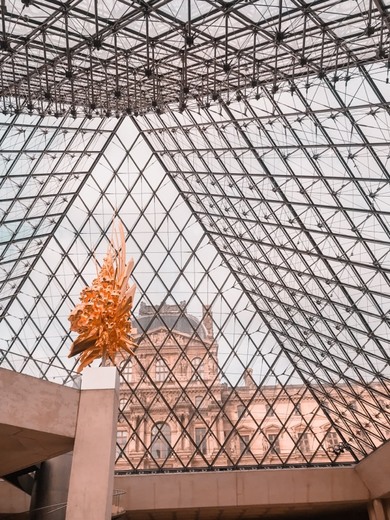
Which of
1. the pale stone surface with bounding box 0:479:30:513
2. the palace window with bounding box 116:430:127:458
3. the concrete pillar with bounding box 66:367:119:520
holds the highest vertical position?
the palace window with bounding box 116:430:127:458

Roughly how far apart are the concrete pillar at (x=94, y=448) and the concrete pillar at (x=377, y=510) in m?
20.9

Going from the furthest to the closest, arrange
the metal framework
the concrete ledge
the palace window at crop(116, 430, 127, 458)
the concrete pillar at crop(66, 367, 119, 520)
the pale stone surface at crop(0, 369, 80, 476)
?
the palace window at crop(116, 430, 127, 458) < the concrete ledge < the metal framework < the pale stone surface at crop(0, 369, 80, 476) < the concrete pillar at crop(66, 367, 119, 520)

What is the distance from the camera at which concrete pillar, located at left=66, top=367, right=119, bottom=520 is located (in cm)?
1218

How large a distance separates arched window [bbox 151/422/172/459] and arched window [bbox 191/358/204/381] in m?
3.48

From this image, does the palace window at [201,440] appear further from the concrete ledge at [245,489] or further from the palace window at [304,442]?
the palace window at [304,442]

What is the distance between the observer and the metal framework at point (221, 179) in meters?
17.7

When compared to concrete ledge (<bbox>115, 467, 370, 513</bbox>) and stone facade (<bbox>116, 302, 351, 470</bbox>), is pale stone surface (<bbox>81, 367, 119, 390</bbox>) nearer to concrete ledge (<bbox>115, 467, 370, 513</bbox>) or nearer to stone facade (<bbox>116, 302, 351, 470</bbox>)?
concrete ledge (<bbox>115, 467, 370, 513</bbox>)

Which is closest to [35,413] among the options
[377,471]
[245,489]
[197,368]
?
[245,489]

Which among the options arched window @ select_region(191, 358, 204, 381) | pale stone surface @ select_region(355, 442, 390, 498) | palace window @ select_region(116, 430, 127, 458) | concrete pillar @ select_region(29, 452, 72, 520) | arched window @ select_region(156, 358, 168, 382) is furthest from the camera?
arched window @ select_region(191, 358, 204, 381)

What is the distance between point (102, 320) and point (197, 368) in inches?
844

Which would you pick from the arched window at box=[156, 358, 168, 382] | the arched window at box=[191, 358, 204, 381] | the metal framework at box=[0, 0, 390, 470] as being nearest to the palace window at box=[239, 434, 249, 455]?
the metal framework at box=[0, 0, 390, 470]

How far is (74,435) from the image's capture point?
508 inches

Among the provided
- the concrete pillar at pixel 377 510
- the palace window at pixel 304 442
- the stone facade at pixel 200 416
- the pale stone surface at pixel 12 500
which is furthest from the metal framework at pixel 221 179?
the pale stone surface at pixel 12 500

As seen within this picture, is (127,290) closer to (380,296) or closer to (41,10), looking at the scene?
(41,10)
